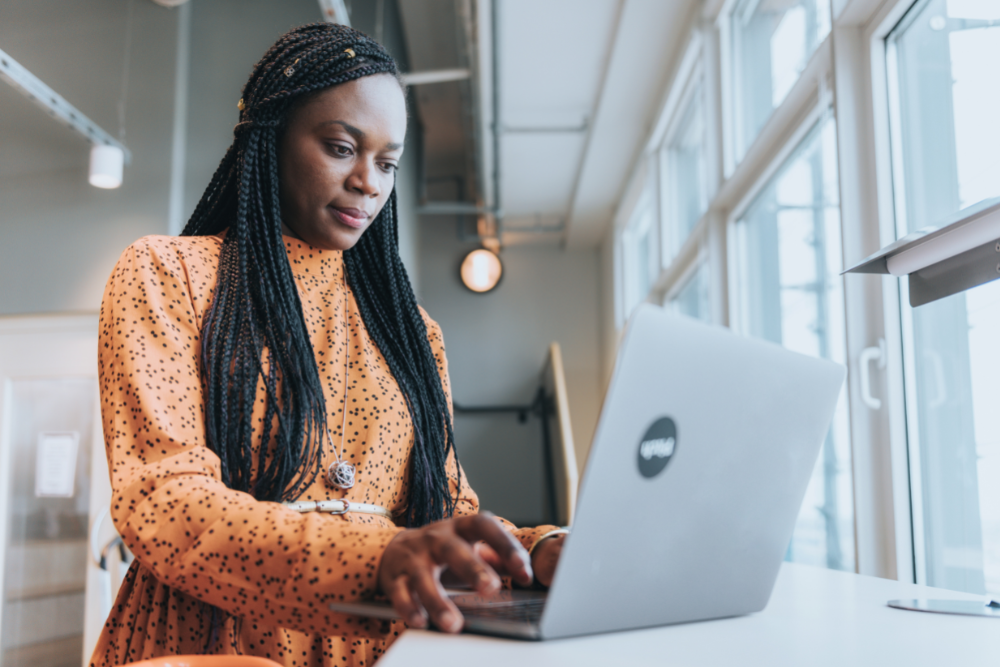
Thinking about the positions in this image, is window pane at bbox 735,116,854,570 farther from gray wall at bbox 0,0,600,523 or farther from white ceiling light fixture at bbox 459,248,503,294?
white ceiling light fixture at bbox 459,248,503,294

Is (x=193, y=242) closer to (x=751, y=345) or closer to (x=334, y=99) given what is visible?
(x=334, y=99)

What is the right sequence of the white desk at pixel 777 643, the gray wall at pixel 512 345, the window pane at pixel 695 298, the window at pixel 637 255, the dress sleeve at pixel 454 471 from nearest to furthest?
the white desk at pixel 777 643, the dress sleeve at pixel 454 471, the window pane at pixel 695 298, the window at pixel 637 255, the gray wall at pixel 512 345

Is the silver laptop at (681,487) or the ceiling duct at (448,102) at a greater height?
the ceiling duct at (448,102)

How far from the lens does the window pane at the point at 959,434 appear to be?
1.44 m

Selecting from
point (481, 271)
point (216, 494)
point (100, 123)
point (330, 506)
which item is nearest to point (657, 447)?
point (216, 494)

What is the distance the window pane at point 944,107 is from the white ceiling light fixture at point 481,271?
14.1ft

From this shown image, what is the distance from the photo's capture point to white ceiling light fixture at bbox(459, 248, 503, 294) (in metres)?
6.04

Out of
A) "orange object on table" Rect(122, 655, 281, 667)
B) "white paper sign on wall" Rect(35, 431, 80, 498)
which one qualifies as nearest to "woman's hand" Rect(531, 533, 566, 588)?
"orange object on table" Rect(122, 655, 281, 667)

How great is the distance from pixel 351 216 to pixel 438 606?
0.66 m

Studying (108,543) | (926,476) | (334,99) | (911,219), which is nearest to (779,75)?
(911,219)

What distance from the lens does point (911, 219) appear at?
1.74 meters

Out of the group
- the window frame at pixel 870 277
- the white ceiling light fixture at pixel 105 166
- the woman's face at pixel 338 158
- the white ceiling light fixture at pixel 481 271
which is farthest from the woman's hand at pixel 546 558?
the white ceiling light fixture at pixel 481 271

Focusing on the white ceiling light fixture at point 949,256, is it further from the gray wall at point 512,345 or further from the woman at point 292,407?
the gray wall at point 512,345

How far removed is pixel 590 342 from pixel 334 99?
5.24 metres
